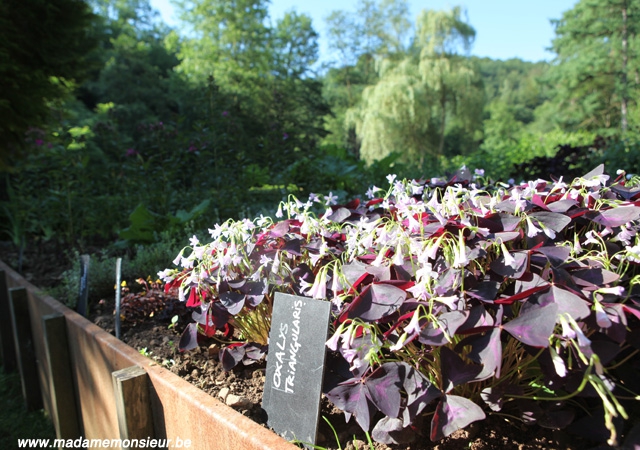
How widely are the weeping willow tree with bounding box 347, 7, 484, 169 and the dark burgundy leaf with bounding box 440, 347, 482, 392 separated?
49.0 ft

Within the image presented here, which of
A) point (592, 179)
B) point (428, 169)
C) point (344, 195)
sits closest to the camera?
point (592, 179)

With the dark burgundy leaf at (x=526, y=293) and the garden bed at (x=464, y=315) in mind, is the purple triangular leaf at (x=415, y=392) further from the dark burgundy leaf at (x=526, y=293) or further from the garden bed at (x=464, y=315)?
the dark burgundy leaf at (x=526, y=293)

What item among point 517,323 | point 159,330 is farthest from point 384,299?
point 159,330

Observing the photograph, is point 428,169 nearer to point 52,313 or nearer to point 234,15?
point 52,313

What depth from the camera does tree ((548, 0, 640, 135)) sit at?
17500mm

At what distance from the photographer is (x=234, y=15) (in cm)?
2053

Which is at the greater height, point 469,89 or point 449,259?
point 469,89

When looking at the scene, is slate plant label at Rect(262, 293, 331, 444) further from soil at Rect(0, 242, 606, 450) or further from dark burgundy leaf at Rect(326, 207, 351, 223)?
dark burgundy leaf at Rect(326, 207, 351, 223)

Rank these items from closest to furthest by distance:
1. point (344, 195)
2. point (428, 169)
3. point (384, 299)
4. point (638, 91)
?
point (384, 299) → point (344, 195) → point (428, 169) → point (638, 91)

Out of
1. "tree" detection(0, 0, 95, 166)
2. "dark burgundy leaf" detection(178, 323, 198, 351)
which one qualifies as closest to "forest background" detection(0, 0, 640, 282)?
"tree" detection(0, 0, 95, 166)

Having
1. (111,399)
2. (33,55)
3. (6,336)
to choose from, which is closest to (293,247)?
(111,399)

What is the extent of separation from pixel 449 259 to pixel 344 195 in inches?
124

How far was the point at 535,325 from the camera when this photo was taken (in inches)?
28.7

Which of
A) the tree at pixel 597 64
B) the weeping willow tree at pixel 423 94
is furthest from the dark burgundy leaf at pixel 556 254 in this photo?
the tree at pixel 597 64
